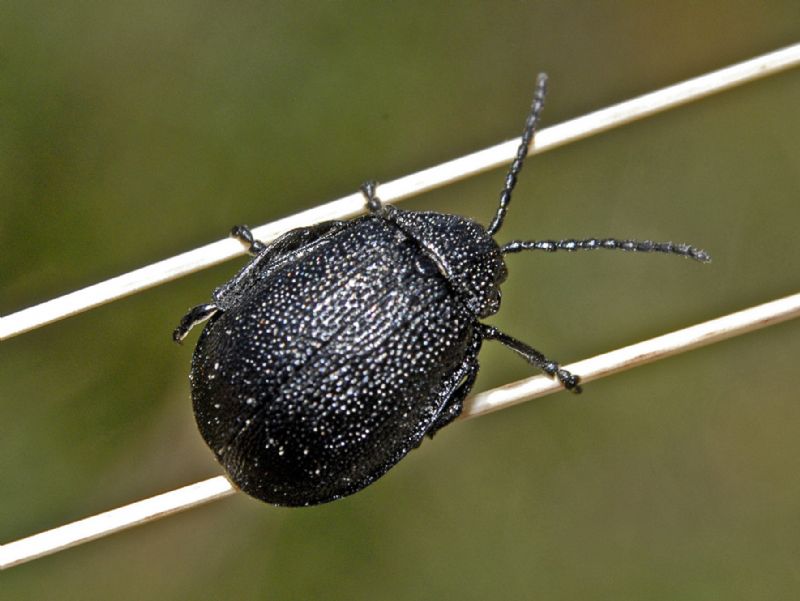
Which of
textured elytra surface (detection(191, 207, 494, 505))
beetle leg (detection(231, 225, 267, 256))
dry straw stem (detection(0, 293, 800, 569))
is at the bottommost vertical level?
dry straw stem (detection(0, 293, 800, 569))

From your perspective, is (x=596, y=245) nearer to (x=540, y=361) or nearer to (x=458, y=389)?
(x=540, y=361)

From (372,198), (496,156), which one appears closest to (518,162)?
(496,156)

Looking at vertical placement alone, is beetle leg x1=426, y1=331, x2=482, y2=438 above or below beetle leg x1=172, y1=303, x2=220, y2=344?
below

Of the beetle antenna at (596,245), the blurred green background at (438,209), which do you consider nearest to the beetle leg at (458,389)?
the beetle antenna at (596,245)

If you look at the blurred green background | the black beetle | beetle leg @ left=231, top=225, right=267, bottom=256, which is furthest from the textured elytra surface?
the blurred green background

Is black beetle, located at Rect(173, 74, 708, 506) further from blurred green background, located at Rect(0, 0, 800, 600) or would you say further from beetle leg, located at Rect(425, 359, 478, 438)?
blurred green background, located at Rect(0, 0, 800, 600)

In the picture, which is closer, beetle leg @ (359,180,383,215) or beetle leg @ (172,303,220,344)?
beetle leg @ (172,303,220,344)
